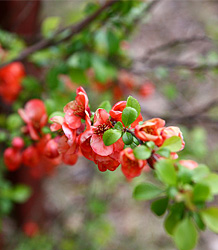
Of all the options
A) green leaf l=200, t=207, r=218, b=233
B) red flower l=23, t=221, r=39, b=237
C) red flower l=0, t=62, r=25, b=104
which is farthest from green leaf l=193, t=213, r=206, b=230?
red flower l=23, t=221, r=39, b=237

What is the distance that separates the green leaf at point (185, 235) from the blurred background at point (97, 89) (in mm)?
494

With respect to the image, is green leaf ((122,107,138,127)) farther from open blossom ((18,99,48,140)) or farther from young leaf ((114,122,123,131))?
open blossom ((18,99,48,140))

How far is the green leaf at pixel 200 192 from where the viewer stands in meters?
0.39

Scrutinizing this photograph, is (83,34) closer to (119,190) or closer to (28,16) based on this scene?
(28,16)

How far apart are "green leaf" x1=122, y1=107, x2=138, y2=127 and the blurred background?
33cm

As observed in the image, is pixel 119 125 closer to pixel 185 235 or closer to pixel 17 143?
pixel 185 235

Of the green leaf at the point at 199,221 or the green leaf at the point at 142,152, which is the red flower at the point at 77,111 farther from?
the green leaf at the point at 199,221

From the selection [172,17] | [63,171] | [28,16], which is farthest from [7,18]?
[172,17]

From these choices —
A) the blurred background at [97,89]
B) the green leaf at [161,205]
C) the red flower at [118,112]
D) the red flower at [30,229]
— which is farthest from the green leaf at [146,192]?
the red flower at [30,229]

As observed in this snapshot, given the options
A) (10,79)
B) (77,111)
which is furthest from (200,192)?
(10,79)

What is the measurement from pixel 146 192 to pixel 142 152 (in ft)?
0.23

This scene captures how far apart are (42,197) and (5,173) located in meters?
0.52

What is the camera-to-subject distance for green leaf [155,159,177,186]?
16.3 inches

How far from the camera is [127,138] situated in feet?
1.60
